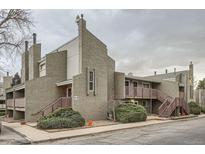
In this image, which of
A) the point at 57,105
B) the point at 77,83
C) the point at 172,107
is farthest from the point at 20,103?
the point at 172,107

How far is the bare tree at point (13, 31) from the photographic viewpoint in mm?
14180

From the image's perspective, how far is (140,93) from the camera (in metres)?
23.8

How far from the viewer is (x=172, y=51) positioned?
1536cm

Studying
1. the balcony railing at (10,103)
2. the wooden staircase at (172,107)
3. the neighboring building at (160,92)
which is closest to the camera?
the wooden staircase at (172,107)

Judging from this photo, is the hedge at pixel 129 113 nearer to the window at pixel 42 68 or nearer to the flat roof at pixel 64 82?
the flat roof at pixel 64 82

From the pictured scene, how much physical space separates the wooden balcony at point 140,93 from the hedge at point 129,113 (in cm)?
411

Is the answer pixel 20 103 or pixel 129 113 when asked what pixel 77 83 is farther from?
pixel 20 103

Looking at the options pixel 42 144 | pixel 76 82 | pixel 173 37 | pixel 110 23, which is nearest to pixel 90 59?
pixel 76 82

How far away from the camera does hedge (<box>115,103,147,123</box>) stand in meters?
17.1

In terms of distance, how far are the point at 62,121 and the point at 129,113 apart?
212 inches

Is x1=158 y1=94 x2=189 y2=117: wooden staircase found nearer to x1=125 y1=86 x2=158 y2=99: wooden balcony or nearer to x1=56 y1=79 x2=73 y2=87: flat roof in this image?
x1=125 y1=86 x2=158 y2=99: wooden balcony

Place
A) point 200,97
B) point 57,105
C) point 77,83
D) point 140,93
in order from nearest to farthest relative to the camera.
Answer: point 77,83 < point 57,105 < point 140,93 < point 200,97


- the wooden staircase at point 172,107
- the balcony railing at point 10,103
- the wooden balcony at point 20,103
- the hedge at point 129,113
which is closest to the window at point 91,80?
the hedge at point 129,113
